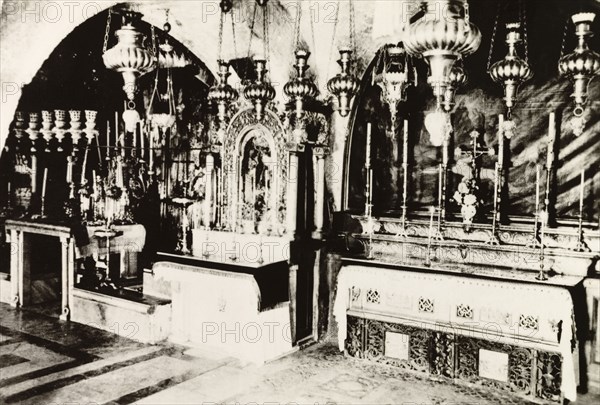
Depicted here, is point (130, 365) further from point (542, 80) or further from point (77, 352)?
point (542, 80)

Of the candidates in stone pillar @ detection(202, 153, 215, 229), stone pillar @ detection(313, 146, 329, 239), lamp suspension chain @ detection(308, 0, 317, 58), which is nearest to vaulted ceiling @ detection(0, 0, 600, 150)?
lamp suspension chain @ detection(308, 0, 317, 58)

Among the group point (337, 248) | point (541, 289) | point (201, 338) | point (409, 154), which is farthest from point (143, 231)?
point (541, 289)

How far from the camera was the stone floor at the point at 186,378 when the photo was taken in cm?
537

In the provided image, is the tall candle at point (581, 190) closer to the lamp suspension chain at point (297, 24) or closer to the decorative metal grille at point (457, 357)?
the decorative metal grille at point (457, 357)

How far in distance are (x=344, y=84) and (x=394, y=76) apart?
2.59 ft

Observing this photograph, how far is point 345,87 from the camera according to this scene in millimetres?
5578

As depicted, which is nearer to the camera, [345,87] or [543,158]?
[345,87]

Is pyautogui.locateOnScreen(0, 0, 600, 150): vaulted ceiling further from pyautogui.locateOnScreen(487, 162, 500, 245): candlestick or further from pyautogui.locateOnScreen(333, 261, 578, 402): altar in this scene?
pyautogui.locateOnScreen(333, 261, 578, 402): altar

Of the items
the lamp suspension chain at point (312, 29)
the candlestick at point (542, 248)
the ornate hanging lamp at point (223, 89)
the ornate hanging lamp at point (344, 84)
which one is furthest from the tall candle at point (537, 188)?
the ornate hanging lamp at point (223, 89)

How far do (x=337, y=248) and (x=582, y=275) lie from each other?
2.93m

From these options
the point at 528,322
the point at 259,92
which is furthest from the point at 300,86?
the point at 528,322

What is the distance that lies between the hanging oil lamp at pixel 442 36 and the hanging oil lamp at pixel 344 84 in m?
2.08

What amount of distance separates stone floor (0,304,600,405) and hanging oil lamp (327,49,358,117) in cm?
274

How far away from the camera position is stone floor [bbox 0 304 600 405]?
5.37m
